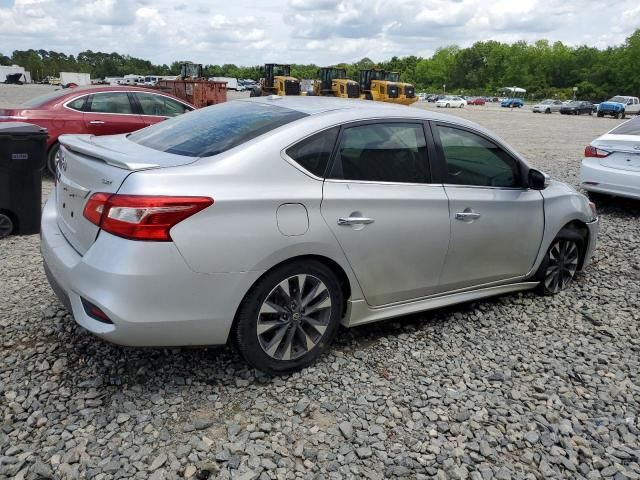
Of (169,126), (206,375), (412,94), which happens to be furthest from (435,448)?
(412,94)

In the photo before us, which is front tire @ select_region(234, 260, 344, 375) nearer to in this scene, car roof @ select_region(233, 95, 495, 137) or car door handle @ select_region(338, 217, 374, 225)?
car door handle @ select_region(338, 217, 374, 225)

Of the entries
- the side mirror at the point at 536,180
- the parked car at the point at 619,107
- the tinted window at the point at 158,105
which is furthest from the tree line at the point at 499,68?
the side mirror at the point at 536,180

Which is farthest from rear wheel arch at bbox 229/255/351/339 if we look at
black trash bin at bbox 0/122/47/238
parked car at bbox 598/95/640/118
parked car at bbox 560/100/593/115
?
parked car at bbox 560/100/593/115

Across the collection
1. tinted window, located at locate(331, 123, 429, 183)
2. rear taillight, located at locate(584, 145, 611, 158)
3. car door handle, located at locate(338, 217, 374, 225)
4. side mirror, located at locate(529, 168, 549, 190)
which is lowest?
rear taillight, located at locate(584, 145, 611, 158)

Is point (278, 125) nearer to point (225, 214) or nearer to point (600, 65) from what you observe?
point (225, 214)

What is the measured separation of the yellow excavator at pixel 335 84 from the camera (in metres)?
32.1

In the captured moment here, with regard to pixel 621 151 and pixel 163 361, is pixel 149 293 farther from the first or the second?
pixel 621 151

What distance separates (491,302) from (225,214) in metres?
2.71

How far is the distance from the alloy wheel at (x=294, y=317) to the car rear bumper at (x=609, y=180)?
6077 mm

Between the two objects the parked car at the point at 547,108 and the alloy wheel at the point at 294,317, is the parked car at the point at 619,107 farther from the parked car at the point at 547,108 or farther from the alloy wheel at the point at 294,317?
the alloy wheel at the point at 294,317

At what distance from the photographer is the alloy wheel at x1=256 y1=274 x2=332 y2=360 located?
3.17 meters

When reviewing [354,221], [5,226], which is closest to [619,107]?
[5,226]

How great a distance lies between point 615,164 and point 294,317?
652cm

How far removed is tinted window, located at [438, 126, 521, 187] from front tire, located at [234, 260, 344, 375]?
1.29m
